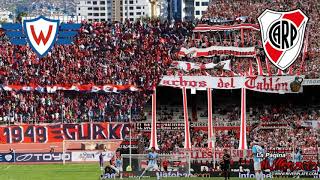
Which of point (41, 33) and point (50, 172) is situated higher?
point (41, 33)

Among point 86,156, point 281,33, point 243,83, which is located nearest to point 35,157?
point 86,156

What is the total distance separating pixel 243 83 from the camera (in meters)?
58.2

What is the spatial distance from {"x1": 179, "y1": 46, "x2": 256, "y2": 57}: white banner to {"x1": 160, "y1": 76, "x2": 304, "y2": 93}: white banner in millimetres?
4634

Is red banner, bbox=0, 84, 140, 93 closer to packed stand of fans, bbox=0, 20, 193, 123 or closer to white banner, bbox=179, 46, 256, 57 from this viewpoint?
packed stand of fans, bbox=0, 20, 193, 123

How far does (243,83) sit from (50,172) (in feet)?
50.0

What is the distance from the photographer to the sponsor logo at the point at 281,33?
4538 cm

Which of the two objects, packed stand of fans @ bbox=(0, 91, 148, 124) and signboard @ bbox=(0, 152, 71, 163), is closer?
signboard @ bbox=(0, 152, 71, 163)

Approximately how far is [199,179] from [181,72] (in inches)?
895

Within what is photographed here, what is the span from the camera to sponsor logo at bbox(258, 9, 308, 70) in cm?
4538

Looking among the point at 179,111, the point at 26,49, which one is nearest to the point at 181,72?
the point at 179,111

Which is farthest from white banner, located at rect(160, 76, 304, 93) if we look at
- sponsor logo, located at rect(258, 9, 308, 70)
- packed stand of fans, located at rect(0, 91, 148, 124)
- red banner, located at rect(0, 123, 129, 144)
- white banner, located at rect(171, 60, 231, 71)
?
sponsor logo, located at rect(258, 9, 308, 70)

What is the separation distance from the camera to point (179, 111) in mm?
65312

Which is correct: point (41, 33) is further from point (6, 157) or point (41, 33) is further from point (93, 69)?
point (93, 69)

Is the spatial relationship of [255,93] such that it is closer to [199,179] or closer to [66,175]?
[66,175]
